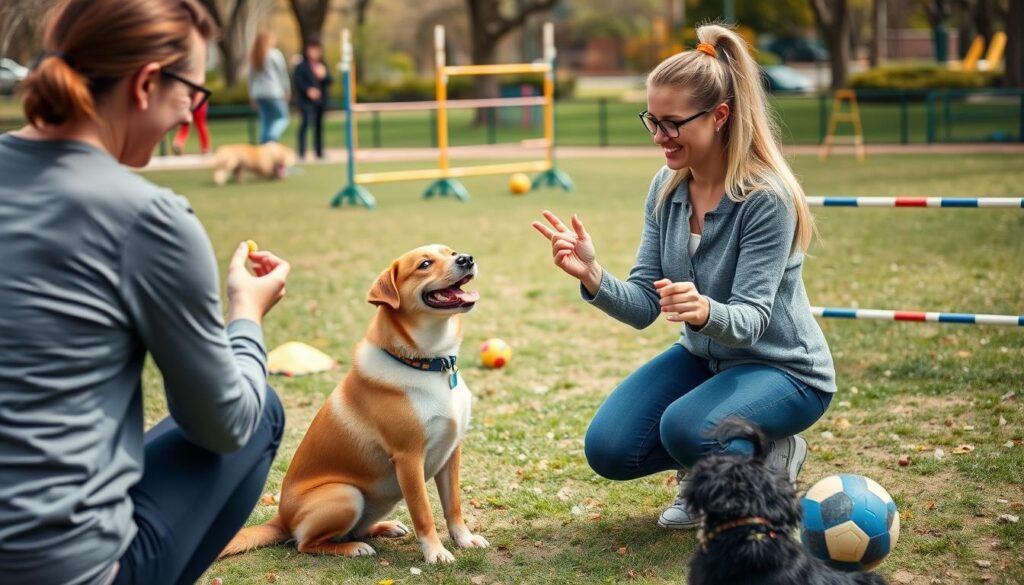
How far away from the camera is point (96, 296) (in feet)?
7.25

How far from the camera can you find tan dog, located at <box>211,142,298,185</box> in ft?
62.1

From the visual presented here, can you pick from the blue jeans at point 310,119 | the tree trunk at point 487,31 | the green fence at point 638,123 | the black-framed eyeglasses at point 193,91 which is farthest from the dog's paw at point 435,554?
the tree trunk at point 487,31

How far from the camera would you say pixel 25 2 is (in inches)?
484

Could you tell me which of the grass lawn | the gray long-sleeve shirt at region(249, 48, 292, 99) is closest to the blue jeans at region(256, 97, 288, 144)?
the gray long-sleeve shirt at region(249, 48, 292, 99)

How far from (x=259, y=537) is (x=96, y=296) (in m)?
2.20

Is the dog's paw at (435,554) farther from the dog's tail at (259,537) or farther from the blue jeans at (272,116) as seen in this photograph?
the blue jeans at (272,116)

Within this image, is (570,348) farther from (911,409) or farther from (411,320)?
(411,320)

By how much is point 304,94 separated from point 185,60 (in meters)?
19.3

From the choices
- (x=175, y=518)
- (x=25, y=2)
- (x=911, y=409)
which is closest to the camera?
(x=175, y=518)

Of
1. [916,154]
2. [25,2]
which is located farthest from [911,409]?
[916,154]

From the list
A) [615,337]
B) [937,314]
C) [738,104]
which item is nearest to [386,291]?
[738,104]

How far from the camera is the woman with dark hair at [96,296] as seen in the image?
7.17 ft

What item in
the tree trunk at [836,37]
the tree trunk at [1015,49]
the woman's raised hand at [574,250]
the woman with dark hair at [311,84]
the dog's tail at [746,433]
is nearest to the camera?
the dog's tail at [746,433]

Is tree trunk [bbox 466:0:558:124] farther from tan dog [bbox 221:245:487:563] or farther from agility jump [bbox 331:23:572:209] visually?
tan dog [bbox 221:245:487:563]
